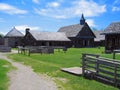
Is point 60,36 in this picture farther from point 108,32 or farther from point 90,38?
point 108,32

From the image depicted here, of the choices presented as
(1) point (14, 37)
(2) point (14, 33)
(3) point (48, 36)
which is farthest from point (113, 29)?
(2) point (14, 33)

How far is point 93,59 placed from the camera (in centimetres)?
1504

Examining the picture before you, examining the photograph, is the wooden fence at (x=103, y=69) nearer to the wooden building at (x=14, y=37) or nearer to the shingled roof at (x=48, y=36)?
the shingled roof at (x=48, y=36)

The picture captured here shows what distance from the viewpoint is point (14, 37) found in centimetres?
7044

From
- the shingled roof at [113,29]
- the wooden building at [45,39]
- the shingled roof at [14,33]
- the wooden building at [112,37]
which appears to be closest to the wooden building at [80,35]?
the wooden building at [45,39]

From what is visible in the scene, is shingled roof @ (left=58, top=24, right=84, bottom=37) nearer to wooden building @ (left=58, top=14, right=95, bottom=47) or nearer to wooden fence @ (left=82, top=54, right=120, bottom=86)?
wooden building @ (left=58, top=14, right=95, bottom=47)

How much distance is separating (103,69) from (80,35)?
183ft

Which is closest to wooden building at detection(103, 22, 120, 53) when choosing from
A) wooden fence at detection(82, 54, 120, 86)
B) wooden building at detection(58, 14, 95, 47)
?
wooden fence at detection(82, 54, 120, 86)

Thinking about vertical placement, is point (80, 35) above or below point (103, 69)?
above

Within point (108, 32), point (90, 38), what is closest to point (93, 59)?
point (108, 32)

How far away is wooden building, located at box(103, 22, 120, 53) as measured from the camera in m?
39.0

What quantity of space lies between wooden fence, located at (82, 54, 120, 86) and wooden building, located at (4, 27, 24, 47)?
54657 mm

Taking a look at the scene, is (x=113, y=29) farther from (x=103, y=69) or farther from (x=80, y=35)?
(x=80, y=35)

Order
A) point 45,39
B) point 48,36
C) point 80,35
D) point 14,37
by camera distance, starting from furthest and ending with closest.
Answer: point 14,37
point 80,35
point 48,36
point 45,39
